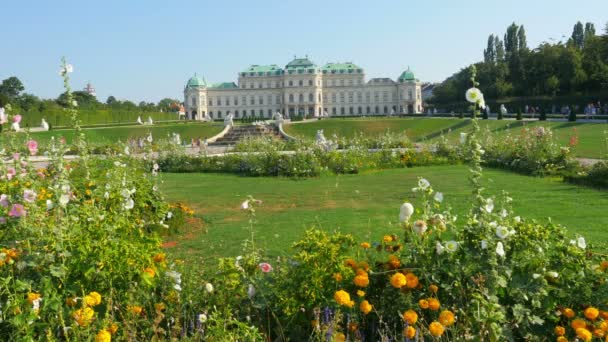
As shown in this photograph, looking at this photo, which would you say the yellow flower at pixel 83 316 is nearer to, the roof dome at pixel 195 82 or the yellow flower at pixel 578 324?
the yellow flower at pixel 578 324

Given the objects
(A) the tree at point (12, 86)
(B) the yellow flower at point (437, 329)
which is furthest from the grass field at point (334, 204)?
(A) the tree at point (12, 86)

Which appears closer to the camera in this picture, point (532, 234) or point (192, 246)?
point (532, 234)

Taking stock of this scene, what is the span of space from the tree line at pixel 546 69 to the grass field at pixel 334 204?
33239 millimetres

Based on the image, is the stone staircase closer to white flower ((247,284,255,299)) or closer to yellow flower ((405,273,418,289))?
white flower ((247,284,255,299))

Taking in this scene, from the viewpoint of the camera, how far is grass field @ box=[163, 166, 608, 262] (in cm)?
619

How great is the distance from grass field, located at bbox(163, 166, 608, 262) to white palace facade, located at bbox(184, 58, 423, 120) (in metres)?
82.3

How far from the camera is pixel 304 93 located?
9412 centimetres

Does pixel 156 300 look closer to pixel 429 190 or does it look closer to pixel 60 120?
pixel 429 190

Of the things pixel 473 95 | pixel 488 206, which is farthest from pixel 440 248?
pixel 473 95

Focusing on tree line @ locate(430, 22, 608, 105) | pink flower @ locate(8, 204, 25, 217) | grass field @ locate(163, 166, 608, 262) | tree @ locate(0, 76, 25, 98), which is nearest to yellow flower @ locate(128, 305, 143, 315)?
pink flower @ locate(8, 204, 25, 217)

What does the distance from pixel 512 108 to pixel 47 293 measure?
53.2 metres

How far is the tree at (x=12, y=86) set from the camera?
6500 centimetres

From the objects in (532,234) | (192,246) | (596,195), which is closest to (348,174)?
(596,195)

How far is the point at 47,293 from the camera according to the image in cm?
275
